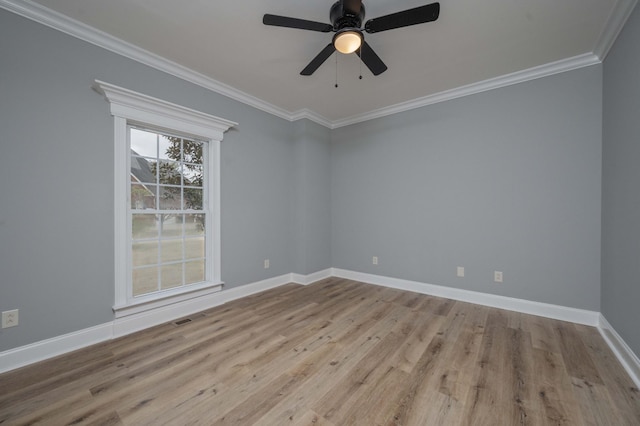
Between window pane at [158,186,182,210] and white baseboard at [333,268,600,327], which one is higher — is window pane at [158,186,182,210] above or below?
above

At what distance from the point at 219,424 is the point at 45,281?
6.14 ft

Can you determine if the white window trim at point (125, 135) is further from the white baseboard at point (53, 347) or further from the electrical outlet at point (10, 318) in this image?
the electrical outlet at point (10, 318)

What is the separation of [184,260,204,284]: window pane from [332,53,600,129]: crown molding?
10.7 ft

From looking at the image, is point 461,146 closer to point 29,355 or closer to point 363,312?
point 363,312

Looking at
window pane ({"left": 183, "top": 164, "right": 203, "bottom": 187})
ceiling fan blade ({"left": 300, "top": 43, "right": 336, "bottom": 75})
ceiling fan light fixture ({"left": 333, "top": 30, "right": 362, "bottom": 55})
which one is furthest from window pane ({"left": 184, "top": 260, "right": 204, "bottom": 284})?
ceiling fan light fixture ({"left": 333, "top": 30, "right": 362, "bottom": 55})

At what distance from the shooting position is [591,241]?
258 centimetres

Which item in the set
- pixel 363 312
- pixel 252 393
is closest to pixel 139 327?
pixel 252 393

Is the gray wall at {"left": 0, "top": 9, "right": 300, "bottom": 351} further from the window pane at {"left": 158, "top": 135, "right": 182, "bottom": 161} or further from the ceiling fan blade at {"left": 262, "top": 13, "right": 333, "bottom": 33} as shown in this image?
the ceiling fan blade at {"left": 262, "top": 13, "right": 333, "bottom": 33}

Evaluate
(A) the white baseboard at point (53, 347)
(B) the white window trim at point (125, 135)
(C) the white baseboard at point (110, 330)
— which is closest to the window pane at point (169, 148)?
(B) the white window trim at point (125, 135)

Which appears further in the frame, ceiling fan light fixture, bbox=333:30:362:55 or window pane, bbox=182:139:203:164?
window pane, bbox=182:139:203:164

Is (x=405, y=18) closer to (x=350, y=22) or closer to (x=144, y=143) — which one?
(x=350, y=22)

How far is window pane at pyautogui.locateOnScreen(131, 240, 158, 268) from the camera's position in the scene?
2.62m

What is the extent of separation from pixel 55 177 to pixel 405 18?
9.69 feet

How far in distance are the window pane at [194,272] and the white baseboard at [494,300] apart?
7.84 feet
